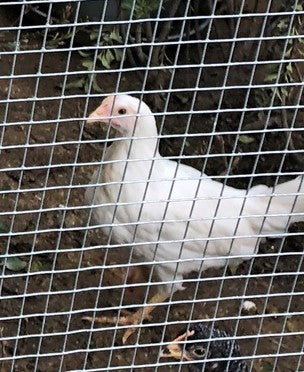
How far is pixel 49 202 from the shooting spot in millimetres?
2877


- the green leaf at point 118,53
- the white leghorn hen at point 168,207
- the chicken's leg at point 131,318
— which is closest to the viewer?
the white leghorn hen at point 168,207

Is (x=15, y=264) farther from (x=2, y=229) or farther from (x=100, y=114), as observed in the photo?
(x=100, y=114)

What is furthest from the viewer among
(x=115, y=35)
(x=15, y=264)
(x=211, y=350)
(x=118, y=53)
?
(x=118, y=53)

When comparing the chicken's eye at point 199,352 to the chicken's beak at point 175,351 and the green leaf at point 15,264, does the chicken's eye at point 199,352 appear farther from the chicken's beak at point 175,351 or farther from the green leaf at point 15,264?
the green leaf at point 15,264

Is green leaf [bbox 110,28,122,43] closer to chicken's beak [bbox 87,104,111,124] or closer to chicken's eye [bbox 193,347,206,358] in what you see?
chicken's beak [bbox 87,104,111,124]

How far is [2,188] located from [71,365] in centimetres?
66

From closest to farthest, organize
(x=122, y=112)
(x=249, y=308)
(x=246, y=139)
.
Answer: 1. (x=122, y=112)
2. (x=249, y=308)
3. (x=246, y=139)

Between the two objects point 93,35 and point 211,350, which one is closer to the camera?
point 211,350

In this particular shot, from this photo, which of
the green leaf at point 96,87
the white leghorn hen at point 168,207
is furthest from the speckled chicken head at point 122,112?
the green leaf at point 96,87

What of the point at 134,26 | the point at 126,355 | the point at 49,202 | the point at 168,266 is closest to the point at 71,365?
the point at 126,355

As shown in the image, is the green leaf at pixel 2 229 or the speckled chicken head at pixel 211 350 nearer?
the speckled chicken head at pixel 211 350

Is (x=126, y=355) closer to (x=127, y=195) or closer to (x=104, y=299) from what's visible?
(x=104, y=299)

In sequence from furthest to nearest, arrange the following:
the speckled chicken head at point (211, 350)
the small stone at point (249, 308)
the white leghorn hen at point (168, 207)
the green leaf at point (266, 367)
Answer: the small stone at point (249, 308) → the green leaf at point (266, 367) → the white leghorn hen at point (168, 207) → the speckled chicken head at point (211, 350)

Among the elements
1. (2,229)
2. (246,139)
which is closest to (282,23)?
(246,139)
